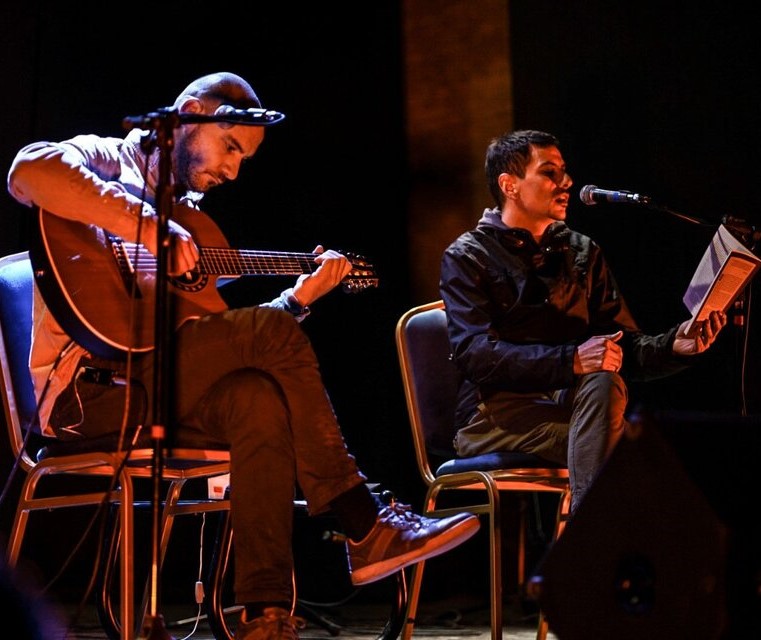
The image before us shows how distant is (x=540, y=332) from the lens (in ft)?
9.15

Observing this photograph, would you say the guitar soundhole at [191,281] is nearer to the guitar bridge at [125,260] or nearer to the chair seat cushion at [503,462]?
the guitar bridge at [125,260]

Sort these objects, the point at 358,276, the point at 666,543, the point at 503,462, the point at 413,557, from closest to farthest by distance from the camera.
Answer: the point at 666,543
the point at 413,557
the point at 503,462
the point at 358,276

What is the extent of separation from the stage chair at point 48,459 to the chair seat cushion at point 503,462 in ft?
2.00

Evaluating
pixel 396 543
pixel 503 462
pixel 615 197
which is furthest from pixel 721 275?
pixel 396 543

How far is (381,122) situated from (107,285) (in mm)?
1906

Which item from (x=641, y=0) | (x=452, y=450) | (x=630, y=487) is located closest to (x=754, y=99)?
(x=641, y=0)

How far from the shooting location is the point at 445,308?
2820mm

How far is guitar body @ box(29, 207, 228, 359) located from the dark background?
1.49 meters

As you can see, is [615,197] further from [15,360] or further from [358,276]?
[15,360]

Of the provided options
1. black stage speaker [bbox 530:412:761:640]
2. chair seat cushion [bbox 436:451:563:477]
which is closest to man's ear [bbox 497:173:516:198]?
chair seat cushion [bbox 436:451:563:477]

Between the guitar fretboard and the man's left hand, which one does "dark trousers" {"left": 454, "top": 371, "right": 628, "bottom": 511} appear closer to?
the man's left hand

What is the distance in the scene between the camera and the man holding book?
2.49 meters

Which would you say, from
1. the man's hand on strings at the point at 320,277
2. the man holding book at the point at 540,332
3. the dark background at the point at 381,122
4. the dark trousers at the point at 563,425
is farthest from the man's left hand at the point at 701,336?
the man's hand on strings at the point at 320,277

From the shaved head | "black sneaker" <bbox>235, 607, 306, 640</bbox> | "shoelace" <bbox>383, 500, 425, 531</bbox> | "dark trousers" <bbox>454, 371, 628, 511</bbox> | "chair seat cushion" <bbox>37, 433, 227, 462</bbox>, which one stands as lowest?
"black sneaker" <bbox>235, 607, 306, 640</bbox>
